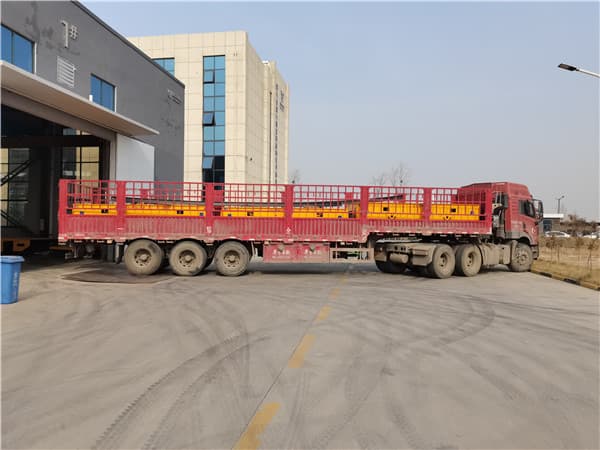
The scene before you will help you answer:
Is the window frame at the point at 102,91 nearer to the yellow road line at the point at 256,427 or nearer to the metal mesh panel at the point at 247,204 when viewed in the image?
the metal mesh panel at the point at 247,204

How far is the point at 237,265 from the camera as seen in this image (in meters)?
13.5

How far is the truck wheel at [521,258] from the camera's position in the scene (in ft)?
52.1

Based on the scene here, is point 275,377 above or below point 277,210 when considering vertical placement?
below

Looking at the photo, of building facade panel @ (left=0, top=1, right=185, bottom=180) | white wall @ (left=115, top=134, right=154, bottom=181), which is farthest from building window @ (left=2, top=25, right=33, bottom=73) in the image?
→ white wall @ (left=115, top=134, right=154, bottom=181)

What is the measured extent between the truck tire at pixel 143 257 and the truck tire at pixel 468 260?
33.3 ft

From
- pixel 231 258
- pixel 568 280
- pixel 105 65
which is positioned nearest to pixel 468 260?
pixel 568 280

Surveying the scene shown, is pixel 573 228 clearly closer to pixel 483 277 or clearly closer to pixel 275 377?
pixel 483 277

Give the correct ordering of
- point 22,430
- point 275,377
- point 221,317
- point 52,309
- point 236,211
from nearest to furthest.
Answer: point 22,430, point 275,377, point 221,317, point 52,309, point 236,211

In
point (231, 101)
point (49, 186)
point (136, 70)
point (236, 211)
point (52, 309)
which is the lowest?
point (52, 309)

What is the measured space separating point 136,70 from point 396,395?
21.2m

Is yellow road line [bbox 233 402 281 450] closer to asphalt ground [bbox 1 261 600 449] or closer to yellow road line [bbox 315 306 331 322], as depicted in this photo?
asphalt ground [bbox 1 261 600 449]

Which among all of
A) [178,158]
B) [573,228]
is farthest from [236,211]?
[573,228]

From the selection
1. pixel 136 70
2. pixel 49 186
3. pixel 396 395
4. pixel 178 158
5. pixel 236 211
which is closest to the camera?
pixel 396 395

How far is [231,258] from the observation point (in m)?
13.6
